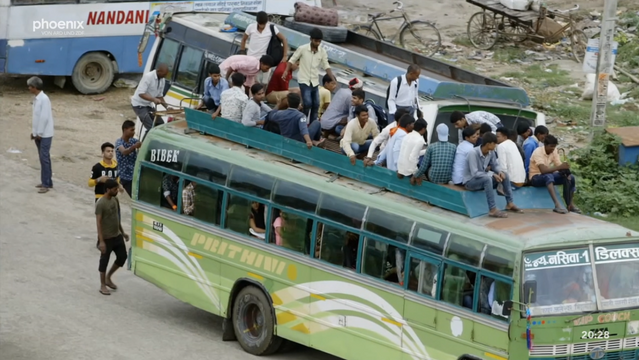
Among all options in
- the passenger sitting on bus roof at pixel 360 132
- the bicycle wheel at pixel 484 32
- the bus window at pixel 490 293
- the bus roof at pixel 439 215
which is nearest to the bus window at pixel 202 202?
the bus roof at pixel 439 215

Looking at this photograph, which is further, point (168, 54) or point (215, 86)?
point (168, 54)

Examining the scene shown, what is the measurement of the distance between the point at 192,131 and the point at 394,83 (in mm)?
2411

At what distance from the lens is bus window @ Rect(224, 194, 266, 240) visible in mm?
12195

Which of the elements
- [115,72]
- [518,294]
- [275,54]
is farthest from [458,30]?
[518,294]

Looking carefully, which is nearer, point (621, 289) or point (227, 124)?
point (621, 289)

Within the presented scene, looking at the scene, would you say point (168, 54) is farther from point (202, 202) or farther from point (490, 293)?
point (490, 293)

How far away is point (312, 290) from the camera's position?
458 inches

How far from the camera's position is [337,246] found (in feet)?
37.4

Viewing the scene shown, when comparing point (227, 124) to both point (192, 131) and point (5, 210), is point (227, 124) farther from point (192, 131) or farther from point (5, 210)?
point (5, 210)

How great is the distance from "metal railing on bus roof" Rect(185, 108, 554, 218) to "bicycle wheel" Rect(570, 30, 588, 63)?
14.6m

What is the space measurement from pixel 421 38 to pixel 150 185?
14619mm

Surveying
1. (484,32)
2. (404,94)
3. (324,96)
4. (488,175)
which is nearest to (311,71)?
(324,96)

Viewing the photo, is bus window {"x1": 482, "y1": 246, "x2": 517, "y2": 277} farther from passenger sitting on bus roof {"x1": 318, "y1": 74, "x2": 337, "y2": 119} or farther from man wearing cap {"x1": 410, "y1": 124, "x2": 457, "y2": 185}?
passenger sitting on bus roof {"x1": 318, "y1": 74, "x2": 337, "y2": 119}

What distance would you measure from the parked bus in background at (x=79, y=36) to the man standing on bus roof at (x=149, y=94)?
21.4ft
